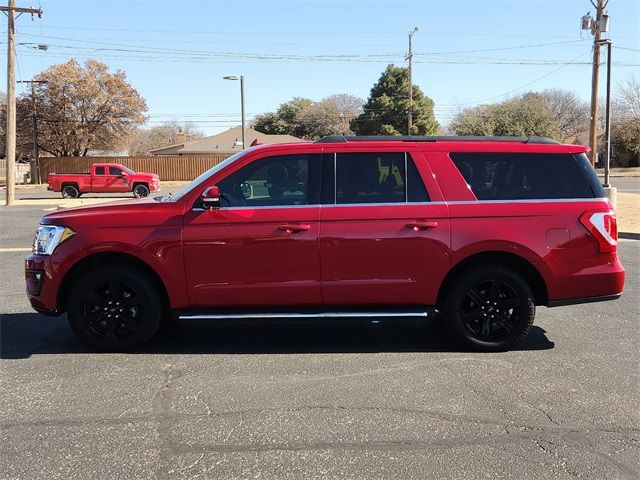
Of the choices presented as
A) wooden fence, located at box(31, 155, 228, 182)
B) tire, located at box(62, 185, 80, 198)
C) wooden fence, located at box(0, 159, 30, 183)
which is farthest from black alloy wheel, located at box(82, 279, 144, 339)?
wooden fence, located at box(0, 159, 30, 183)

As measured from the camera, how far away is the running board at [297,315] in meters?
4.91

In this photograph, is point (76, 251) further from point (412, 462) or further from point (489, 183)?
point (489, 183)

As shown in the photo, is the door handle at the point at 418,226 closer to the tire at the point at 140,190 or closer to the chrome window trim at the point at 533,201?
the chrome window trim at the point at 533,201

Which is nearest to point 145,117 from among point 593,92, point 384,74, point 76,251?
point 384,74

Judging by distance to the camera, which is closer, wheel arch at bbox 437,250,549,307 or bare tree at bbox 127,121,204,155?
wheel arch at bbox 437,250,549,307

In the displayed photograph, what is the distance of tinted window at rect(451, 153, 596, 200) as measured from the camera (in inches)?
199

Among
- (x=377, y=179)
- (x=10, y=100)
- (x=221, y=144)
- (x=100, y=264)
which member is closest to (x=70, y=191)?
(x=10, y=100)

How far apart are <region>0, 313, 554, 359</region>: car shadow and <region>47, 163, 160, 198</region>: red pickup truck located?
82.6 feet

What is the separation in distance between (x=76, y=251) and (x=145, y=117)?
51366mm

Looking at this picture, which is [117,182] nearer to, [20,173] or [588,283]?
→ [588,283]

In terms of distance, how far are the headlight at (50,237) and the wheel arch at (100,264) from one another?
24 centimetres

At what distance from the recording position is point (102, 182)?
3039 centimetres

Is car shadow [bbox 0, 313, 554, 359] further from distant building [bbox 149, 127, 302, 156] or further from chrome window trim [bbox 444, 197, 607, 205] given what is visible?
distant building [bbox 149, 127, 302, 156]

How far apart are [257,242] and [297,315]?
0.73m
